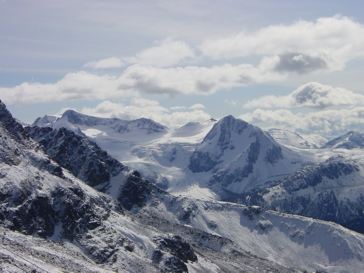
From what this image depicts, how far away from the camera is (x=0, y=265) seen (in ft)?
643

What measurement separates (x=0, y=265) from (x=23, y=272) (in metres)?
7.26

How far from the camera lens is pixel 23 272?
19925 cm
